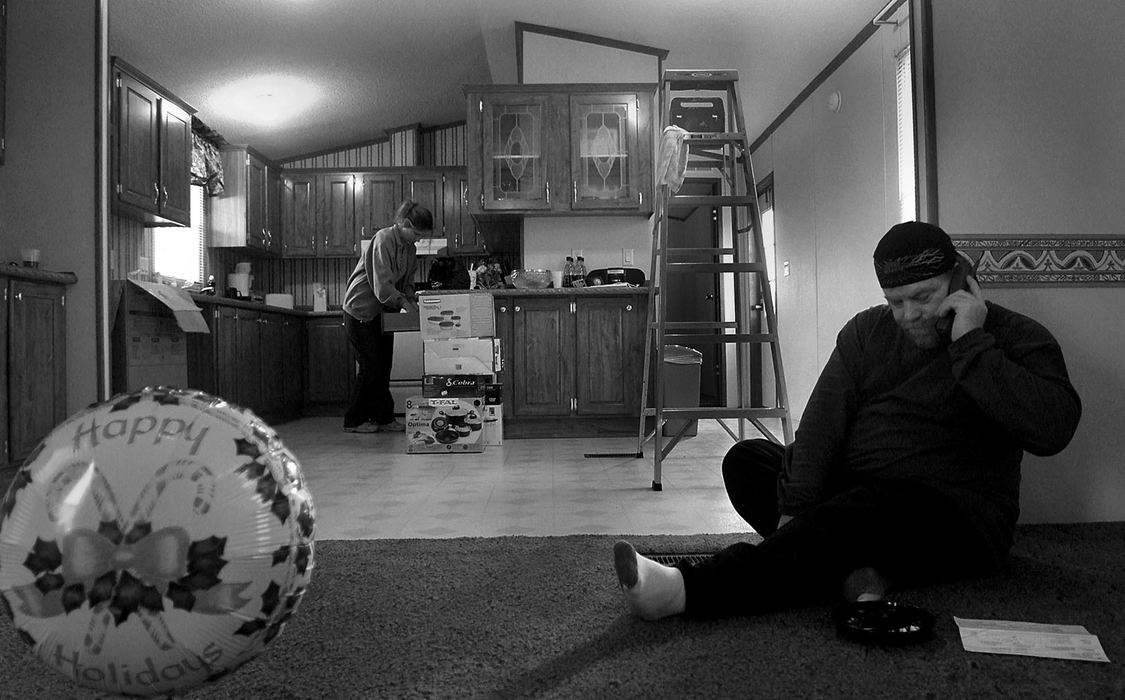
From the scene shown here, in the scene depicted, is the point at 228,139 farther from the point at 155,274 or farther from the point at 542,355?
the point at 542,355

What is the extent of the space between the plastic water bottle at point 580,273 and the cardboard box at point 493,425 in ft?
3.55

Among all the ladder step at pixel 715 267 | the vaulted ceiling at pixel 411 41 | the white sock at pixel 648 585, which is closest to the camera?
the white sock at pixel 648 585

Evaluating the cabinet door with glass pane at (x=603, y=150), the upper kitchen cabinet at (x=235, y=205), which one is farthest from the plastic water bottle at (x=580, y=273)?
the upper kitchen cabinet at (x=235, y=205)

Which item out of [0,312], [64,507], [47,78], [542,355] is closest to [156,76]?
[47,78]

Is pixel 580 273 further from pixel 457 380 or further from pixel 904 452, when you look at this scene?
pixel 904 452

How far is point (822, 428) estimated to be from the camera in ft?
5.17

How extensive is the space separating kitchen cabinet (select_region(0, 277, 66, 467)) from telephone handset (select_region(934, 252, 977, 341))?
10.7ft

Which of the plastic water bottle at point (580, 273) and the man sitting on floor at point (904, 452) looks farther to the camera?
the plastic water bottle at point (580, 273)

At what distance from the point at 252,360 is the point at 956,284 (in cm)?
517

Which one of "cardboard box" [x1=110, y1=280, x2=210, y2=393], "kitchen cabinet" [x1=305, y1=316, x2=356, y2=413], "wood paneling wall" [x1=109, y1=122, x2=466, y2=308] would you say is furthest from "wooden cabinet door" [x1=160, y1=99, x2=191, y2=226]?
"kitchen cabinet" [x1=305, y1=316, x2=356, y2=413]

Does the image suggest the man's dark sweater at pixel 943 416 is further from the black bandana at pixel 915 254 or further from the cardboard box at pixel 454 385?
the cardboard box at pixel 454 385

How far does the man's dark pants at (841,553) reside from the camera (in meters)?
1.33

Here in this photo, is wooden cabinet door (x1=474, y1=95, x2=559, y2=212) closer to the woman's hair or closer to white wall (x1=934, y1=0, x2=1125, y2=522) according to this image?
the woman's hair

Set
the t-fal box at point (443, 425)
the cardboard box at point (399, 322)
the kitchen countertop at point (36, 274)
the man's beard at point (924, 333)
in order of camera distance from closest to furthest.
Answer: the man's beard at point (924, 333)
the kitchen countertop at point (36, 274)
the t-fal box at point (443, 425)
the cardboard box at point (399, 322)
